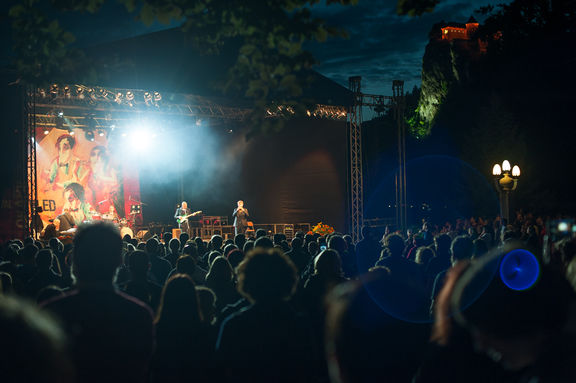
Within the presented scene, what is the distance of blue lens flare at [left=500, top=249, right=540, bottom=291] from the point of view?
6.28 feet

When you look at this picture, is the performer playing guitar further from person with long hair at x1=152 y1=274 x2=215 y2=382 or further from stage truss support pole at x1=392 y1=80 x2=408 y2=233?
person with long hair at x1=152 y1=274 x2=215 y2=382

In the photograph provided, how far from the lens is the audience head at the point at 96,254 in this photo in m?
2.41

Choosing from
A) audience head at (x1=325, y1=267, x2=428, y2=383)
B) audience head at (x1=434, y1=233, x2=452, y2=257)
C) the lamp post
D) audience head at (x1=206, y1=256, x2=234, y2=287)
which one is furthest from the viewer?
the lamp post

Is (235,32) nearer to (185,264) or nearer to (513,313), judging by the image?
(185,264)

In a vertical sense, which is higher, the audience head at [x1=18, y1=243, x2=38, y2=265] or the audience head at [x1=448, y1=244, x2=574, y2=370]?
the audience head at [x1=448, y1=244, x2=574, y2=370]

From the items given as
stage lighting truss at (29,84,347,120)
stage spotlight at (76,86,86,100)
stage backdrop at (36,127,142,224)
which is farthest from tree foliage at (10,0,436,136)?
stage backdrop at (36,127,142,224)

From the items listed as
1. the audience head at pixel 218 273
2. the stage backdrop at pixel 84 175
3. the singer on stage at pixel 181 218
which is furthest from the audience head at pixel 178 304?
the stage backdrop at pixel 84 175

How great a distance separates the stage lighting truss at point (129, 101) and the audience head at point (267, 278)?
12.8 meters

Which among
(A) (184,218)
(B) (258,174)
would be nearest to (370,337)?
(A) (184,218)

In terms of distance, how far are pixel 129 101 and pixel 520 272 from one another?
653 inches

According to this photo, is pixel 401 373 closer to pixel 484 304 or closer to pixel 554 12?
pixel 484 304

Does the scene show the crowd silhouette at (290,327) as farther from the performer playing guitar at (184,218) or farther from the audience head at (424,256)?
the performer playing guitar at (184,218)

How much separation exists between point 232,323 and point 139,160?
23.7 metres

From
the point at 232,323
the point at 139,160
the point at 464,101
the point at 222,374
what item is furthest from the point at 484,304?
the point at 464,101
